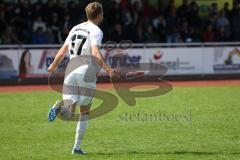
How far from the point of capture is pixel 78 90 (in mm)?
9859

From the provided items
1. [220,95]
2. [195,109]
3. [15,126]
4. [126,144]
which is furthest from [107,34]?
[126,144]

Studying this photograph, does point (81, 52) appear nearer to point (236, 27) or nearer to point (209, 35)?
point (209, 35)

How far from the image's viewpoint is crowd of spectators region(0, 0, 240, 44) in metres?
23.9

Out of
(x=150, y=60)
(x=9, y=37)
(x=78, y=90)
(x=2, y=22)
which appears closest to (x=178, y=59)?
(x=150, y=60)

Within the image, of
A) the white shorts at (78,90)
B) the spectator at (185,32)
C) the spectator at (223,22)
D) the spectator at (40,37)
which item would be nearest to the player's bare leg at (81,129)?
the white shorts at (78,90)

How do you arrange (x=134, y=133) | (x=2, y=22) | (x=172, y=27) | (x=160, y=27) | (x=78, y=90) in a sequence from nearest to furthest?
(x=78, y=90)
(x=134, y=133)
(x=2, y=22)
(x=160, y=27)
(x=172, y=27)

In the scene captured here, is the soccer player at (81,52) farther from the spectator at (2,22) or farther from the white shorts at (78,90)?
the spectator at (2,22)

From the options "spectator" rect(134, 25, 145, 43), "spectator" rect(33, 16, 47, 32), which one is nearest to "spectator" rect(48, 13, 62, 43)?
"spectator" rect(33, 16, 47, 32)

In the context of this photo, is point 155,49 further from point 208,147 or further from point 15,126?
point 208,147

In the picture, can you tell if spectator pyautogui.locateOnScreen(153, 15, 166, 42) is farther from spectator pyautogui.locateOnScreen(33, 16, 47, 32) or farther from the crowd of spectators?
spectator pyautogui.locateOnScreen(33, 16, 47, 32)

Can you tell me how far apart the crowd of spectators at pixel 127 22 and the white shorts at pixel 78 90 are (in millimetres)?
13990

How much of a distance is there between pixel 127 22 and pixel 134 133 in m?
13.9

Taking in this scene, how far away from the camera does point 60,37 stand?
24.0 m

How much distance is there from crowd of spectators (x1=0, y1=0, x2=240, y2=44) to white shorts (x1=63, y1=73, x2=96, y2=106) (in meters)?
14.0
